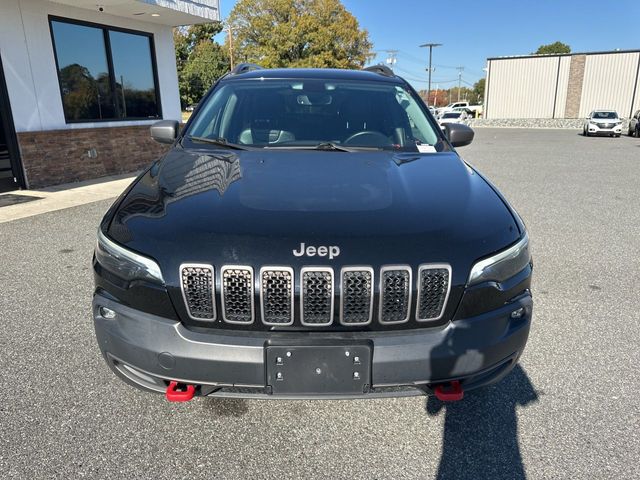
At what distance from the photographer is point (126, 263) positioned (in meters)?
1.91

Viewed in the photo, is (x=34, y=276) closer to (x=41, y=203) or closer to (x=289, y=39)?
(x=41, y=203)

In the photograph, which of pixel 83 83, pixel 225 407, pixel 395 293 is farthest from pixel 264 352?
pixel 83 83

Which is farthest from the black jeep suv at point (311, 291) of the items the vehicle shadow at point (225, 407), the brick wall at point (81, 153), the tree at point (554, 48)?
the tree at point (554, 48)

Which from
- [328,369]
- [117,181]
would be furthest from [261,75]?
[117,181]

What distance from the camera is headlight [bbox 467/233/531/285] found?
187cm

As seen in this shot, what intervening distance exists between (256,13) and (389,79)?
46.8m

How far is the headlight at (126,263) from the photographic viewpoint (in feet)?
6.09

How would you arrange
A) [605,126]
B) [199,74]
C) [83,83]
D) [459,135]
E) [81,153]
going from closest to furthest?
[459,135] < [81,153] < [83,83] < [605,126] < [199,74]

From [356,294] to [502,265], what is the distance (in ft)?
2.10

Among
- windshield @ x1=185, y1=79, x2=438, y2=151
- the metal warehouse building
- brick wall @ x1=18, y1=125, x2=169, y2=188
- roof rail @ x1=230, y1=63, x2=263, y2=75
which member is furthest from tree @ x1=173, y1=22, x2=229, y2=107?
windshield @ x1=185, y1=79, x2=438, y2=151

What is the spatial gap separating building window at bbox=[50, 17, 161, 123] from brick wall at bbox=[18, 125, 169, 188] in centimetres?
42

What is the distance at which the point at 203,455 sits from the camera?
2.10 metres

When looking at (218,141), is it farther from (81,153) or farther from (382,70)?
(81,153)

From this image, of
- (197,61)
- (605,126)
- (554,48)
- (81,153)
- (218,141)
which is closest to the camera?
(218,141)
